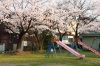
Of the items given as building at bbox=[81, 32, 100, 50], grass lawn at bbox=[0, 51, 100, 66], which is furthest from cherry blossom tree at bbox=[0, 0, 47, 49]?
building at bbox=[81, 32, 100, 50]

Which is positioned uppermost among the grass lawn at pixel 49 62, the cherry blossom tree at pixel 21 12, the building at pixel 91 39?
the cherry blossom tree at pixel 21 12

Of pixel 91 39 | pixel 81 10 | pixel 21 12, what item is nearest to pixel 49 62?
pixel 21 12

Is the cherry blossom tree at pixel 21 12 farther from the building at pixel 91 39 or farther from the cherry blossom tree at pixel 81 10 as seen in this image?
the building at pixel 91 39

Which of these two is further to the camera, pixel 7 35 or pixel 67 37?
pixel 67 37

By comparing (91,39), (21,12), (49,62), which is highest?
(21,12)

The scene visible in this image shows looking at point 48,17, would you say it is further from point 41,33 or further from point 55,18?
point 41,33

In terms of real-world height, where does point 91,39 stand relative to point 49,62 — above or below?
above

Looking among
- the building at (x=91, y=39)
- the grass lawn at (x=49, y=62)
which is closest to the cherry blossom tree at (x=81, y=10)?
the building at (x=91, y=39)

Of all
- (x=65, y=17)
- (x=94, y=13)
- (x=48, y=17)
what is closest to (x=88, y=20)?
(x=94, y=13)

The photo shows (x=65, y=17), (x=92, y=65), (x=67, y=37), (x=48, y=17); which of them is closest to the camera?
(x=92, y=65)

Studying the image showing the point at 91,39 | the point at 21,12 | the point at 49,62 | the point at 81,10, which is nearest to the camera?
the point at 49,62

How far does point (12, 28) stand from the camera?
22.8 m

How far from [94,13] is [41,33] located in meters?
8.10

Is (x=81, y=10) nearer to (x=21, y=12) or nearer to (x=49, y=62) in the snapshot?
(x=21, y=12)
